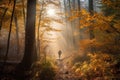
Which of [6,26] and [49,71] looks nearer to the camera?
[49,71]

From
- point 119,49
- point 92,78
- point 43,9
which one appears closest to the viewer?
point 119,49

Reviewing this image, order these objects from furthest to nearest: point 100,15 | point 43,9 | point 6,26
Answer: point 6,26 → point 43,9 → point 100,15

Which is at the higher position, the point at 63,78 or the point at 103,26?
the point at 103,26

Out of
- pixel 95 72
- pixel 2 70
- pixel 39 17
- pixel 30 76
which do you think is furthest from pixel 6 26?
pixel 95 72

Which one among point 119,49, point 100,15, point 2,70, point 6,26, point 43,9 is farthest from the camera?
point 6,26

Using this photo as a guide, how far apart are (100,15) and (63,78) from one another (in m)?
4.83

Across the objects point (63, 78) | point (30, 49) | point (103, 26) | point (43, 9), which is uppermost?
point (43, 9)

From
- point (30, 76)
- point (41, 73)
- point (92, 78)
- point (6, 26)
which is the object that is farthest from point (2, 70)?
point (6, 26)

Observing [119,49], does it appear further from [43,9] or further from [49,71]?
[43,9]

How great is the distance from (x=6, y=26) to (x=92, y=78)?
513 inches

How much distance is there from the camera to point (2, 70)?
42.2 feet

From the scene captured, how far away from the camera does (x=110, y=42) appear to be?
10.3 meters

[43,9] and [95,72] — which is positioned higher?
[43,9]

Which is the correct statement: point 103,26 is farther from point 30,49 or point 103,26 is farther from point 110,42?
point 30,49
